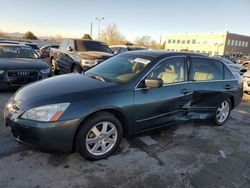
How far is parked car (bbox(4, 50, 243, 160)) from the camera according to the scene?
2.94 m

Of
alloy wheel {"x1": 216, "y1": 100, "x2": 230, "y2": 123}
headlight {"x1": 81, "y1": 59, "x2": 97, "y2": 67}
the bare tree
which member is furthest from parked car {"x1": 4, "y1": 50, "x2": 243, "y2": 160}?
the bare tree

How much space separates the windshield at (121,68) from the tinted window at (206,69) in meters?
0.98

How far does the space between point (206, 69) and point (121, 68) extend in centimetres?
183

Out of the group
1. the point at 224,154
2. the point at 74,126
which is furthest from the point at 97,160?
the point at 224,154

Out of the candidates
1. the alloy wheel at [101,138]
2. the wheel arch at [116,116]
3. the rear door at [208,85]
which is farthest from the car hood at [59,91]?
the rear door at [208,85]

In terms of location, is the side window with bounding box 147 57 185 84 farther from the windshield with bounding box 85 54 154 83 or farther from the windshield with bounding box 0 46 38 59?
the windshield with bounding box 0 46 38 59

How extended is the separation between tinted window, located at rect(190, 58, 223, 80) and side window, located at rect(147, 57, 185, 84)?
0.87ft

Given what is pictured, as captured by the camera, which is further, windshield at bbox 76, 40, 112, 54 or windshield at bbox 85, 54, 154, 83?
windshield at bbox 76, 40, 112, 54

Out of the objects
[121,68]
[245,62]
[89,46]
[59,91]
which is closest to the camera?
[59,91]

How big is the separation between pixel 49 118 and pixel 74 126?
322mm

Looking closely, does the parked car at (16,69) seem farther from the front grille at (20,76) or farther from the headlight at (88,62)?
the headlight at (88,62)

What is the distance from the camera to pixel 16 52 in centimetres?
744

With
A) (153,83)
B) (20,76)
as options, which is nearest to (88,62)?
(20,76)

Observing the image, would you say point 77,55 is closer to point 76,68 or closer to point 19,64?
point 76,68
